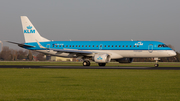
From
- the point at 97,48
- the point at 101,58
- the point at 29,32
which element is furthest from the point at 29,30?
the point at 101,58

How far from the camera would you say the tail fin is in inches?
2093

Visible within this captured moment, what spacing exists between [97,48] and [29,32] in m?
14.5

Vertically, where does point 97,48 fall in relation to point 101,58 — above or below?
above

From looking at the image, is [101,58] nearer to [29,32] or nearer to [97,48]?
[97,48]

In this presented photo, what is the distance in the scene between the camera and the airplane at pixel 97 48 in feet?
147

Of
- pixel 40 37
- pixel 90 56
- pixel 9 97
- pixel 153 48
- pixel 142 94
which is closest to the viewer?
pixel 9 97

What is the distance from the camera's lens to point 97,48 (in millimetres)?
47688

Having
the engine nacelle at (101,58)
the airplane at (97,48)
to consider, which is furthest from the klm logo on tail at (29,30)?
the engine nacelle at (101,58)

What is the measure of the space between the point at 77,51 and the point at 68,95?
34.2m

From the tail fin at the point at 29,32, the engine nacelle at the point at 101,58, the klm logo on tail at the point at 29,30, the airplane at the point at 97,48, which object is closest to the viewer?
the engine nacelle at the point at 101,58

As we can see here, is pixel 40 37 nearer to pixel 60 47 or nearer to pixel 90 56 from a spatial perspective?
pixel 60 47

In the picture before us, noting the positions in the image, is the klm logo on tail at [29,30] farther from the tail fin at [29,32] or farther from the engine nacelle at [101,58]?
the engine nacelle at [101,58]

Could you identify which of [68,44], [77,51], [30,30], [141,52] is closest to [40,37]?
[30,30]

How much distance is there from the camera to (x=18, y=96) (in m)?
12.0
